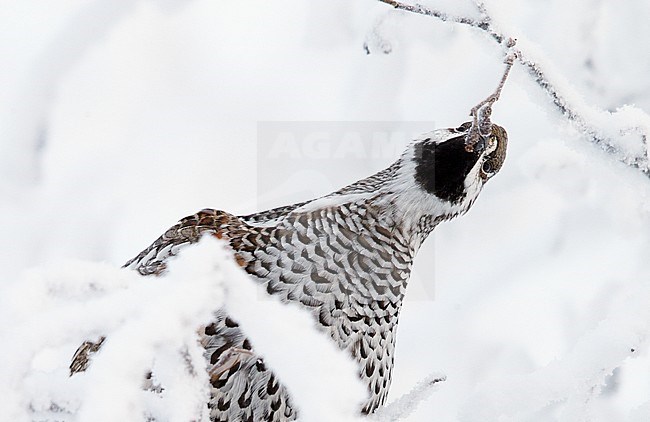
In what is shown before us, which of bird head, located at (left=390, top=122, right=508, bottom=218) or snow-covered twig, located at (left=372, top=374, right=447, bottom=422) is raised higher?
bird head, located at (left=390, top=122, right=508, bottom=218)

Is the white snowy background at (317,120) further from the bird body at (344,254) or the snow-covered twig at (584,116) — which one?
the snow-covered twig at (584,116)

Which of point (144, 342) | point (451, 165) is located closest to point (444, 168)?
point (451, 165)

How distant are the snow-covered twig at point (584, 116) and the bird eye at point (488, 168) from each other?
302 mm

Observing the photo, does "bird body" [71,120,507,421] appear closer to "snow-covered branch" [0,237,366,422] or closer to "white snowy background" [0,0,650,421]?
"white snowy background" [0,0,650,421]

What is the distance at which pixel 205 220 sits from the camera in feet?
2.93

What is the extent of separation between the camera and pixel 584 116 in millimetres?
587

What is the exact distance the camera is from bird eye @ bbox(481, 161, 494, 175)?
0.90 m

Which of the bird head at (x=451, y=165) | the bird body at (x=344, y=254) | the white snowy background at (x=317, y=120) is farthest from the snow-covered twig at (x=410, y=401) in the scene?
the white snowy background at (x=317, y=120)

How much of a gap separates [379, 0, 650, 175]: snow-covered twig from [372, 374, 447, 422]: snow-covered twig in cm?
22

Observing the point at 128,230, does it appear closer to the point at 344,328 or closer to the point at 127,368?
the point at 344,328

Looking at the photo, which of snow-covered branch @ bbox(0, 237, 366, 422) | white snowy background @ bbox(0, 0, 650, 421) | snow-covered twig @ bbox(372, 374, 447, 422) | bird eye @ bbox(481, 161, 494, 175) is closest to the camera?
snow-covered branch @ bbox(0, 237, 366, 422)

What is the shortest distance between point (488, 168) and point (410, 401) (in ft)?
1.34

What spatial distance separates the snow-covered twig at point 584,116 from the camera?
58cm

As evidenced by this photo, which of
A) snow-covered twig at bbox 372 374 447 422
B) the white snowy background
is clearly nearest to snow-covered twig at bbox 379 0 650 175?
snow-covered twig at bbox 372 374 447 422
